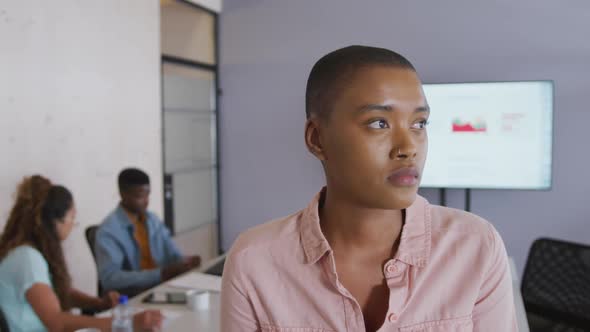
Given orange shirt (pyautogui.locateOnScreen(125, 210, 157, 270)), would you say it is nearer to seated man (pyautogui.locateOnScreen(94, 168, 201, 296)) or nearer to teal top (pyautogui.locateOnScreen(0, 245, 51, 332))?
seated man (pyautogui.locateOnScreen(94, 168, 201, 296))

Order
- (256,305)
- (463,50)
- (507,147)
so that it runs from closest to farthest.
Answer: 1. (256,305)
2. (507,147)
3. (463,50)

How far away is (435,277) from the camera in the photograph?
0.96m

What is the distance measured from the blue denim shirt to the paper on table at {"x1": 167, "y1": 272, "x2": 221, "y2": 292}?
25 cm

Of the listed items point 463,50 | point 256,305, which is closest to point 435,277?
point 256,305

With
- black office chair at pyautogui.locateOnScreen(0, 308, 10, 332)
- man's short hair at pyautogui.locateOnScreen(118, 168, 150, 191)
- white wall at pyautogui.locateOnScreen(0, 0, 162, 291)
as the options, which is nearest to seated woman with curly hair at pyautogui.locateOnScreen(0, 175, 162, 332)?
black office chair at pyautogui.locateOnScreen(0, 308, 10, 332)

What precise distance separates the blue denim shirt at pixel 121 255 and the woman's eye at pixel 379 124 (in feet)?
6.80

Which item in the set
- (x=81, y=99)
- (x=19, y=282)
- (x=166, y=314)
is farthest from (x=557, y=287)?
(x=81, y=99)

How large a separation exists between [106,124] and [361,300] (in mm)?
3118

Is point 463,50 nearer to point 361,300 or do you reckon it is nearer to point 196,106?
point 196,106

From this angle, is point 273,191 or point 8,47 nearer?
point 8,47

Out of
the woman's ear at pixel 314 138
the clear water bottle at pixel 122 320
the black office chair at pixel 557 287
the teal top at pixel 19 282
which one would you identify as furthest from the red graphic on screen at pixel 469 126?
the woman's ear at pixel 314 138

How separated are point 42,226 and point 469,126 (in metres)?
2.97

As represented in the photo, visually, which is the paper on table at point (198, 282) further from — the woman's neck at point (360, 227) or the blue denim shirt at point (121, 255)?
the woman's neck at point (360, 227)

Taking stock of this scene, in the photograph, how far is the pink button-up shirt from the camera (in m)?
0.94
